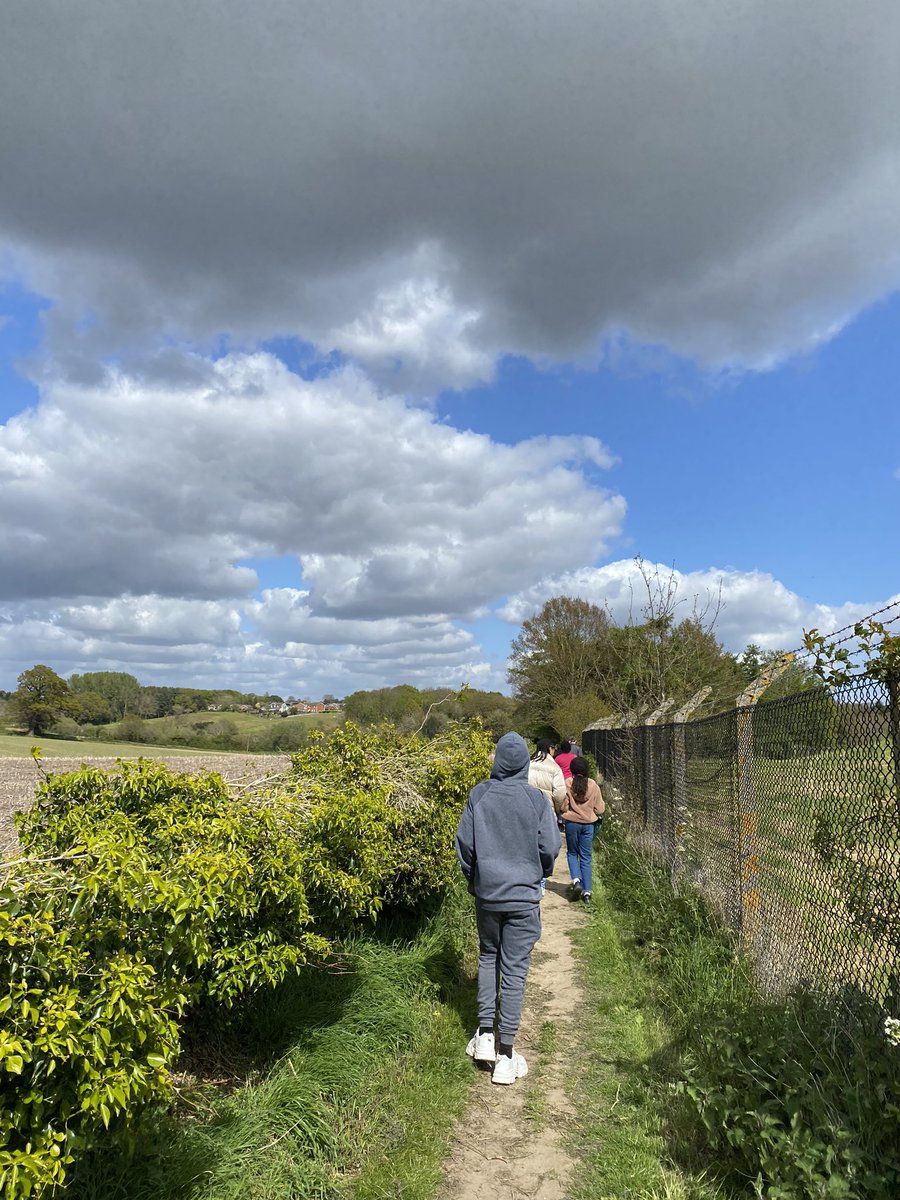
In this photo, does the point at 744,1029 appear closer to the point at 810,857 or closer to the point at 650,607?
the point at 810,857

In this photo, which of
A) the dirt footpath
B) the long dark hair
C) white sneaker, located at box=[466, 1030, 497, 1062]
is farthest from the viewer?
the long dark hair

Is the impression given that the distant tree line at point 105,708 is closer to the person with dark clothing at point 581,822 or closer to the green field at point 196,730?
the green field at point 196,730

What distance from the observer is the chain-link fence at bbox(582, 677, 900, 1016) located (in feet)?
10.8

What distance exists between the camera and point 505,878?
489cm

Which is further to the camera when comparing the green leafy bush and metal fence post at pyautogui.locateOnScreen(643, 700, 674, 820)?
metal fence post at pyautogui.locateOnScreen(643, 700, 674, 820)

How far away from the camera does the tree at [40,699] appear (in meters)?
37.5

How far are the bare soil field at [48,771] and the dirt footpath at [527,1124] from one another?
7.23 feet

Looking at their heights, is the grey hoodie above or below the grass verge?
above

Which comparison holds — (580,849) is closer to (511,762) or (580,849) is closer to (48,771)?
(511,762)

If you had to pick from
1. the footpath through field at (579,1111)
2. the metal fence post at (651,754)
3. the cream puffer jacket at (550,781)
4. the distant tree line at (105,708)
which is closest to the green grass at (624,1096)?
the footpath through field at (579,1111)

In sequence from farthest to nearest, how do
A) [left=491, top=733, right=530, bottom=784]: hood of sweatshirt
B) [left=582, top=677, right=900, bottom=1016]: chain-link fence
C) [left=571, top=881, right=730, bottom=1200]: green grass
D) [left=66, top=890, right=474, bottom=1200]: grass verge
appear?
[left=491, top=733, right=530, bottom=784]: hood of sweatshirt → [left=571, top=881, right=730, bottom=1200]: green grass → [left=582, top=677, right=900, bottom=1016]: chain-link fence → [left=66, top=890, right=474, bottom=1200]: grass verge

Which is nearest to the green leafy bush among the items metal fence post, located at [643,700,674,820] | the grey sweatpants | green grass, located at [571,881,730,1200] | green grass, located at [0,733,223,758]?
the grey sweatpants

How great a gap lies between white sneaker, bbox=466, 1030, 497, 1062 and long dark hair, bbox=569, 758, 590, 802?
4500mm

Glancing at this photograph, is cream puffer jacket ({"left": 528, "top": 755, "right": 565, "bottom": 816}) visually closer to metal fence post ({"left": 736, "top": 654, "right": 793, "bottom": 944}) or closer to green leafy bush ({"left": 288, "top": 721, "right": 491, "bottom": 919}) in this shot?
green leafy bush ({"left": 288, "top": 721, "right": 491, "bottom": 919})
